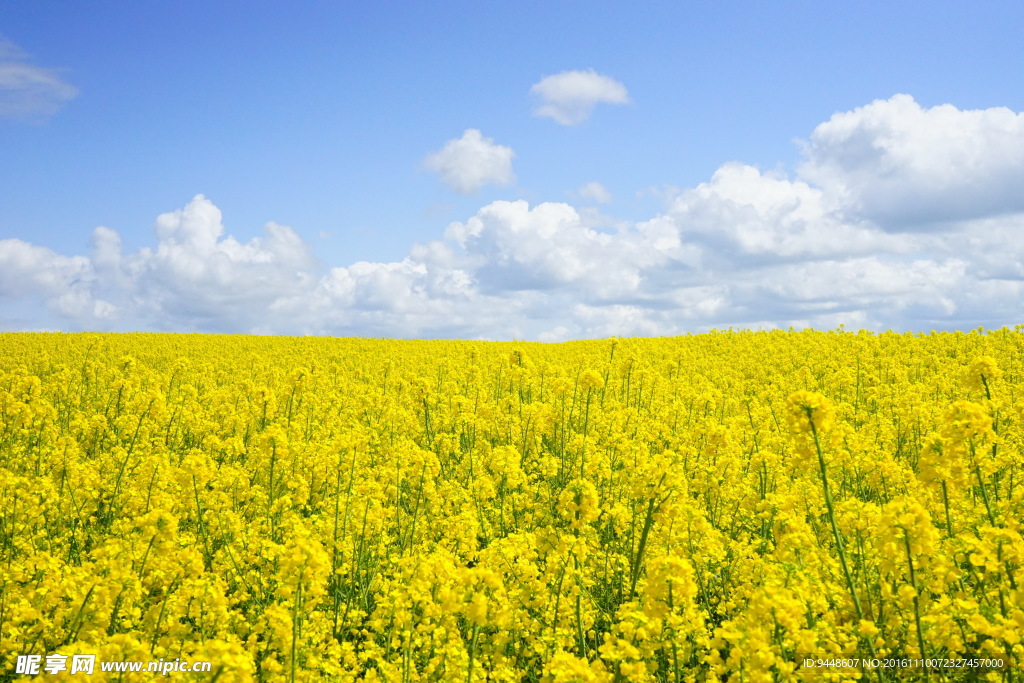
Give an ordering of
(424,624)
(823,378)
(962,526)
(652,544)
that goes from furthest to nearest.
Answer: (823,378) < (652,544) < (962,526) < (424,624)

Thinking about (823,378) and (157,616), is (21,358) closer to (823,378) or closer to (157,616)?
(157,616)

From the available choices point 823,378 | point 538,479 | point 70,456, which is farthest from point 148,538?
point 823,378

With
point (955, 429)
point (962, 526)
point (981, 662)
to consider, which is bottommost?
point (981, 662)

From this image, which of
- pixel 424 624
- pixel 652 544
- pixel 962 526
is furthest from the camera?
pixel 652 544

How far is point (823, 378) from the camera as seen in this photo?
1595 centimetres

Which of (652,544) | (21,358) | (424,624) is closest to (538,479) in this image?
(652,544)

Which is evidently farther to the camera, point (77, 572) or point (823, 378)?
point (823, 378)

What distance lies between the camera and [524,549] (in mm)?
4703

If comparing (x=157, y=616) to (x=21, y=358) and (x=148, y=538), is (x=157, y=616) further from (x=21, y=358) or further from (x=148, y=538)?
(x=21, y=358)

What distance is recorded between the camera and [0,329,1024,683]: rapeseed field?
10.6 feet

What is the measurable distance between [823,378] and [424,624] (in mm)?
14818

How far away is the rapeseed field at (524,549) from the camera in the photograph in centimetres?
324

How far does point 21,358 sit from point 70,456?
17.4 metres

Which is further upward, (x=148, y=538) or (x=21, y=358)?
(x=21, y=358)
